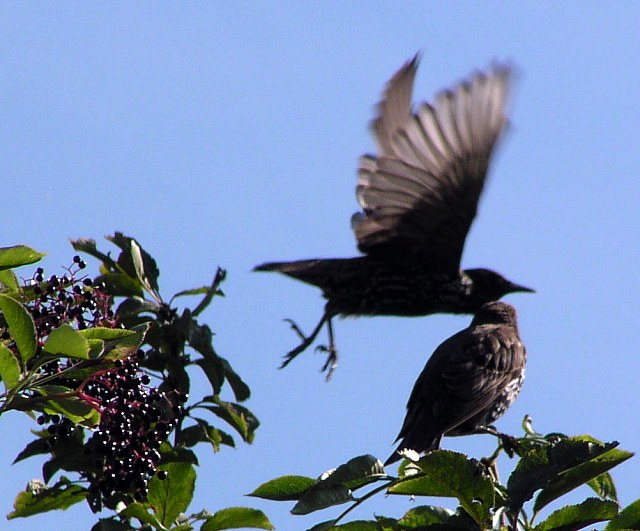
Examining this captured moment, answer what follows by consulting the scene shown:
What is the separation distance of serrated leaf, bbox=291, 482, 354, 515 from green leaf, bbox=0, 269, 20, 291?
3.48ft

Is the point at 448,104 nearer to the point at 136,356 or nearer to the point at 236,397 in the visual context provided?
the point at 236,397

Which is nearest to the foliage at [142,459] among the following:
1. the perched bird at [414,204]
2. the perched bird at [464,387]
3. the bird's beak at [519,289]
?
the perched bird at [464,387]

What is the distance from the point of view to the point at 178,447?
4023 mm

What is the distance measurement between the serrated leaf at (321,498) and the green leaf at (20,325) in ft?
2.70

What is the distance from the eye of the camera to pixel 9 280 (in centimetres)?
304

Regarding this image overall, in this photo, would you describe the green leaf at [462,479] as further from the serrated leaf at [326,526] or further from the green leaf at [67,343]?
the green leaf at [67,343]

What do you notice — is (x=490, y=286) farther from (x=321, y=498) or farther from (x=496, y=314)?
(x=321, y=498)

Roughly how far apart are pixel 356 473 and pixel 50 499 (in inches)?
50.7

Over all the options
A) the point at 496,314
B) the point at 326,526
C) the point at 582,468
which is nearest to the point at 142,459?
the point at 326,526

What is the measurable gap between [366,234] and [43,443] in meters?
3.00

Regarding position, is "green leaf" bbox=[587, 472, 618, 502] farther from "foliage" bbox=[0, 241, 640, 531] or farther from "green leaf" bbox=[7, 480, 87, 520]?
"green leaf" bbox=[7, 480, 87, 520]

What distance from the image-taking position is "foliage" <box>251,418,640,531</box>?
2.72 meters

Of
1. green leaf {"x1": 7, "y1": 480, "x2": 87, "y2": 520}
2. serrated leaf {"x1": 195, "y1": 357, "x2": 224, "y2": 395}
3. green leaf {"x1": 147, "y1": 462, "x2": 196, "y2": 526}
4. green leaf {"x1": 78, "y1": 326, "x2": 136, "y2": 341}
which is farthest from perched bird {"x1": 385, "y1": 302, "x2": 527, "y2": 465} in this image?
green leaf {"x1": 78, "y1": 326, "x2": 136, "y2": 341}

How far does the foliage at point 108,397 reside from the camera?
103 inches
